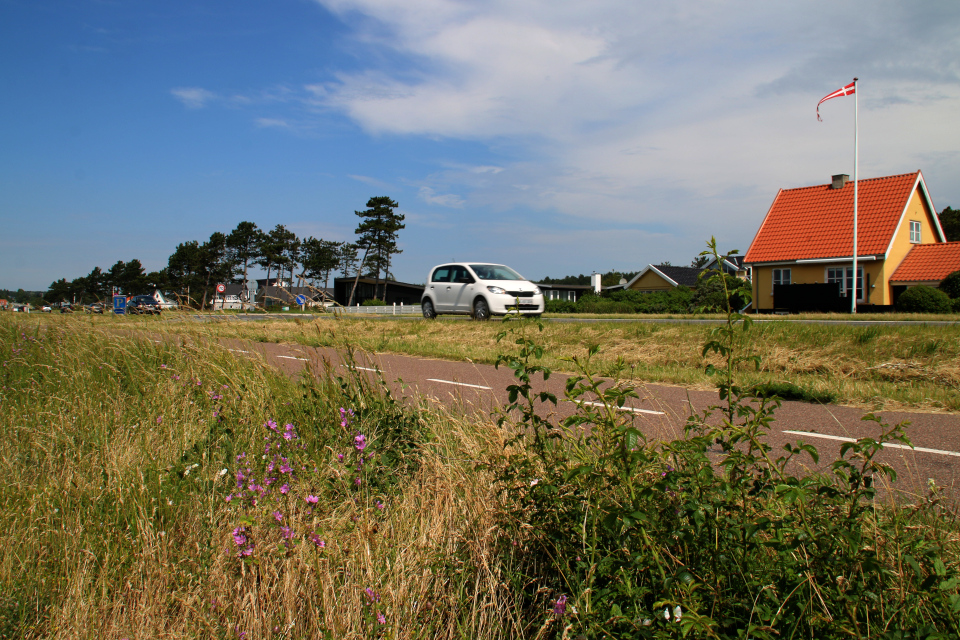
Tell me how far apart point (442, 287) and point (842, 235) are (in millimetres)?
25176

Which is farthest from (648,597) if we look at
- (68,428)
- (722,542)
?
(68,428)

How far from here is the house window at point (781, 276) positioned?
3394 centimetres

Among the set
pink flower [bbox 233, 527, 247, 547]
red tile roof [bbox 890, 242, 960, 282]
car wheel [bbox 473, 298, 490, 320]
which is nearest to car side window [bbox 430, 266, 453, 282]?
car wheel [bbox 473, 298, 490, 320]

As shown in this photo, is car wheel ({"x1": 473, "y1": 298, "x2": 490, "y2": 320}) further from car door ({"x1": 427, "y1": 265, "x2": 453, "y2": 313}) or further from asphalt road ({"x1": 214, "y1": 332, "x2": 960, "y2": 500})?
asphalt road ({"x1": 214, "y1": 332, "x2": 960, "y2": 500})

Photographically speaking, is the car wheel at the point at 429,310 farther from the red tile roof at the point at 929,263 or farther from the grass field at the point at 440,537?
the red tile roof at the point at 929,263

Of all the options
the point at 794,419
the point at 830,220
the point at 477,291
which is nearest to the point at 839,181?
the point at 830,220

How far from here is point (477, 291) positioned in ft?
53.1

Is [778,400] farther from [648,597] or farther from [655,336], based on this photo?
[655,336]

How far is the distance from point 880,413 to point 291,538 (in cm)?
513

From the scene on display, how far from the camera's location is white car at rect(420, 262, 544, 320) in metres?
15.6

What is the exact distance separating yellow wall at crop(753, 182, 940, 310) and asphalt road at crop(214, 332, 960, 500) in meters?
28.9

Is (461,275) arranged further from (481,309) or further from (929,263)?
(929,263)

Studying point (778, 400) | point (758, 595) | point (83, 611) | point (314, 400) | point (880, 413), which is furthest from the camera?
point (880, 413)

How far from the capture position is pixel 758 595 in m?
2.00
